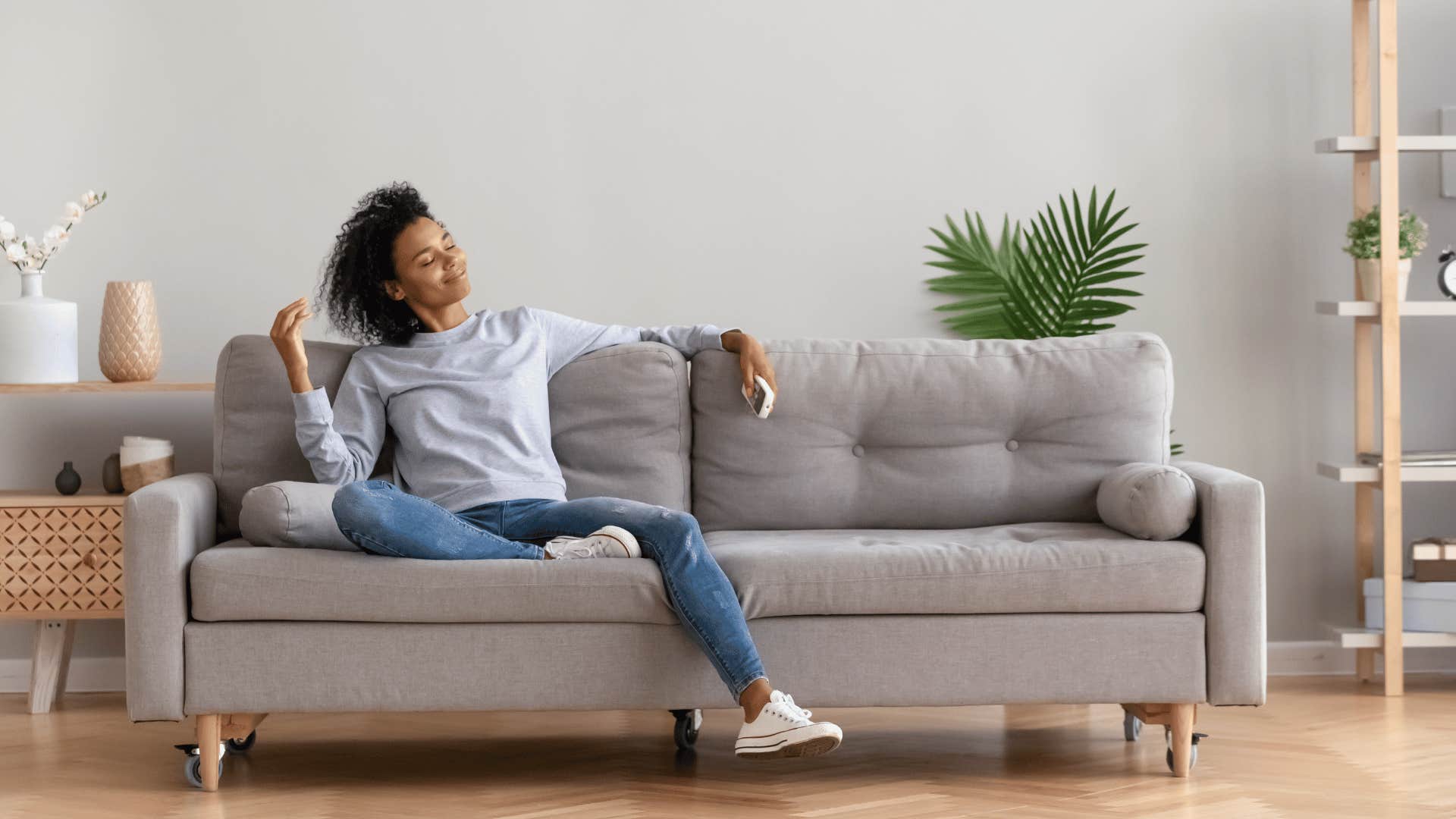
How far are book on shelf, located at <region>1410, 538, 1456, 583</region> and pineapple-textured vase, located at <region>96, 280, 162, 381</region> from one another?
3035 millimetres

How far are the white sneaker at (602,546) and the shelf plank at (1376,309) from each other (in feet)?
6.28

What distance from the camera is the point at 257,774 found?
8.94 ft

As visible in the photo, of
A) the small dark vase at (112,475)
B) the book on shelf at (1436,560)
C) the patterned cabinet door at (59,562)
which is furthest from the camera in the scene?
the book on shelf at (1436,560)

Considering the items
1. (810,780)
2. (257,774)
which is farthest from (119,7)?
(810,780)

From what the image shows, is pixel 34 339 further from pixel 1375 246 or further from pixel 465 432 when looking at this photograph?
pixel 1375 246

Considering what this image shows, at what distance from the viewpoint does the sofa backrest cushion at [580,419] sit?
293cm

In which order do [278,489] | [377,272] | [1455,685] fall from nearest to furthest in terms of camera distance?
[278,489] < [377,272] < [1455,685]

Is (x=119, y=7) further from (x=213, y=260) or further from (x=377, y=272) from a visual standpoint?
(x=377, y=272)

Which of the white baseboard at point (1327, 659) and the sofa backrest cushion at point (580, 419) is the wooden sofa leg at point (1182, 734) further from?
the white baseboard at point (1327, 659)

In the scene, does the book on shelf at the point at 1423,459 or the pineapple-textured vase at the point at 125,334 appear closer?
the pineapple-textured vase at the point at 125,334

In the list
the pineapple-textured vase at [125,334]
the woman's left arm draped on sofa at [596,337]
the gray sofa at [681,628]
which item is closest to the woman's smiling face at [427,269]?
the woman's left arm draped on sofa at [596,337]

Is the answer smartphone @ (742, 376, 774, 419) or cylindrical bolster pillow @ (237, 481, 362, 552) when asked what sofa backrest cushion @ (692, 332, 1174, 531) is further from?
cylindrical bolster pillow @ (237, 481, 362, 552)

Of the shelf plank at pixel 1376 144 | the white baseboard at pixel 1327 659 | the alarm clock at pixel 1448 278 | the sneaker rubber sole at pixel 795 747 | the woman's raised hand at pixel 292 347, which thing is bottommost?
the white baseboard at pixel 1327 659

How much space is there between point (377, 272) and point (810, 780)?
136 cm
